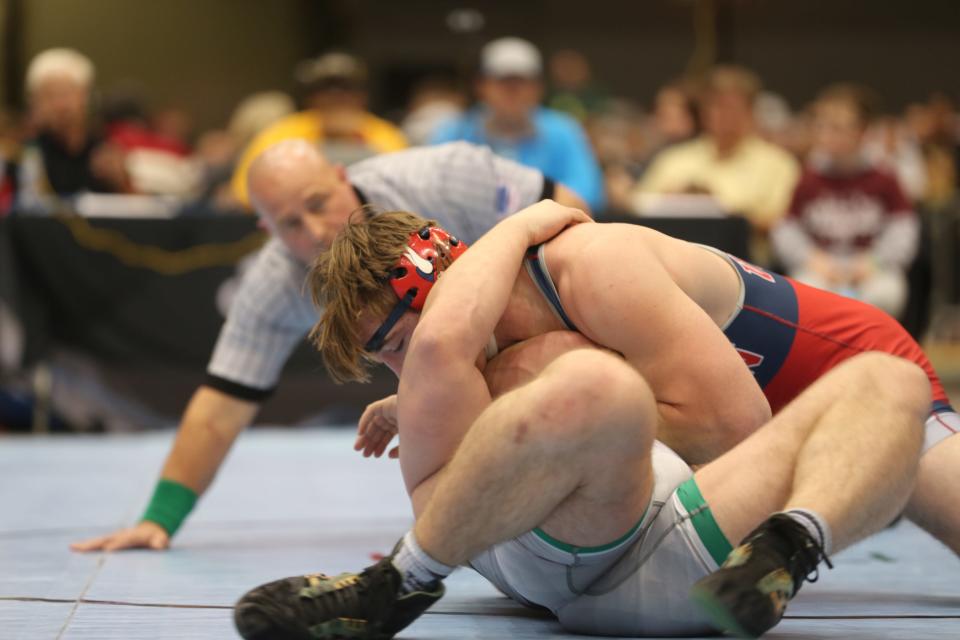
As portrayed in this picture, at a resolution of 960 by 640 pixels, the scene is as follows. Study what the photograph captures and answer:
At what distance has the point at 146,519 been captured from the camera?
11.2 ft

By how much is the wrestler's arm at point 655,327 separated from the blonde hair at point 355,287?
282mm

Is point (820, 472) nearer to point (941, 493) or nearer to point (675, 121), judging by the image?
point (941, 493)

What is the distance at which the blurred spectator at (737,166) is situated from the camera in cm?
699

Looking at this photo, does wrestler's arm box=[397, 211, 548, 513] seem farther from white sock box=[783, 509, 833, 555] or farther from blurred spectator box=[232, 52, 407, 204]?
blurred spectator box=[232, 52, 407, 204]

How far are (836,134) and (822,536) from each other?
14.8 feet

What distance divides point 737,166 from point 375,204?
4.02 metres

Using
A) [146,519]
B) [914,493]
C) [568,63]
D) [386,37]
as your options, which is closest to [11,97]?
[386,37]

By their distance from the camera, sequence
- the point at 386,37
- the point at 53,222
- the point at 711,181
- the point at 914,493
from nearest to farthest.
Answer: the point at 914,493 < the point at 53,222 < the point at 711,181 < the point at 386,37

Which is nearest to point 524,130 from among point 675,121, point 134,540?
point 675,121

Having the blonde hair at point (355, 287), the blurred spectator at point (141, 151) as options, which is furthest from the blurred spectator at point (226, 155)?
the blonde hair at point (355, 287)

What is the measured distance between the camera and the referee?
337 centimetres

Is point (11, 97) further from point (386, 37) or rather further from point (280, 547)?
point (280, 547)

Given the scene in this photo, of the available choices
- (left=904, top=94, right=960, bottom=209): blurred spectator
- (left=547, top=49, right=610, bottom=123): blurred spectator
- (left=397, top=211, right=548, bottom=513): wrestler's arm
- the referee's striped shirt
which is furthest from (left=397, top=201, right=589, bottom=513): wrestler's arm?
(left=904, top=94, right=960, bottom=209): blurred spectator

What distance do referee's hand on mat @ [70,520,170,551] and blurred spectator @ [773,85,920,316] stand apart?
149 inches
